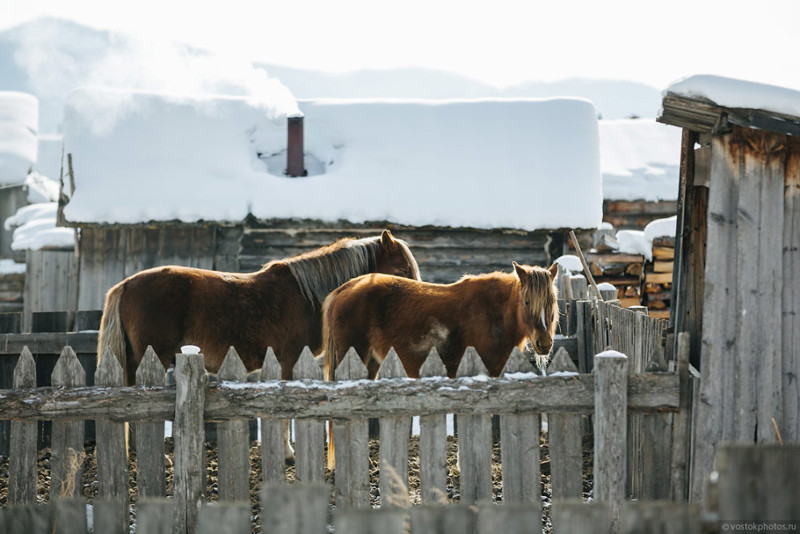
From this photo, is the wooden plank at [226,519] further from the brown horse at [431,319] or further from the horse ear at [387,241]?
the horse ear at [387,241]

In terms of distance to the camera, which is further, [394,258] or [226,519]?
[394,258]

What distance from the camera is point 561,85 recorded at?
320ft

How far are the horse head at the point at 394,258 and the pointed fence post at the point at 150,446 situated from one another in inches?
134

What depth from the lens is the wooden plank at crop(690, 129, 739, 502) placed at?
3742 mm

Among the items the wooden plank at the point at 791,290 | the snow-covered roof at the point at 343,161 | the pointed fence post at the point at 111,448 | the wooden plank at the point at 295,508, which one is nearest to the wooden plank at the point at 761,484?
the wooden plank at the point at 295,508

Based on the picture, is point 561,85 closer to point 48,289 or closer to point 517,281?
point 48,289

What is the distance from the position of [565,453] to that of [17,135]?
33105 mm

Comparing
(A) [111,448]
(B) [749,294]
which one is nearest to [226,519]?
(A) [111,448]

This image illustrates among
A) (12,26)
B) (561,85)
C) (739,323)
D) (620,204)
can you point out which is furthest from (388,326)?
(12,26)

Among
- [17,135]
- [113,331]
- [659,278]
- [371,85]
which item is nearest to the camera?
[113,331]

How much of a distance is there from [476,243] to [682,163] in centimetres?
910

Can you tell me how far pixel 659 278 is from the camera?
14.8 meters

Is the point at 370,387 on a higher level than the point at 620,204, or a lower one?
lower

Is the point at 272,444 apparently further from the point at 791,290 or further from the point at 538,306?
the point at 791,290
